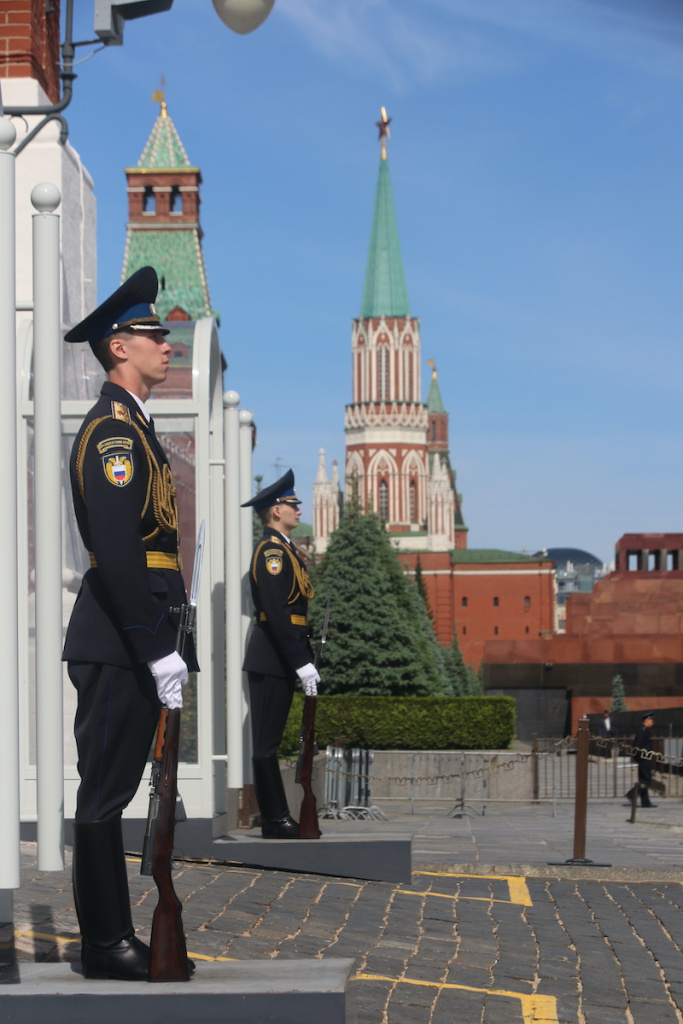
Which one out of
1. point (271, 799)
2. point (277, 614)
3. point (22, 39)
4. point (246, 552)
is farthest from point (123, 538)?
point (22, 39)

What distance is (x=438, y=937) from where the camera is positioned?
5.89 meters

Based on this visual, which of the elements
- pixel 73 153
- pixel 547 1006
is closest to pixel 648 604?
pixel 73 153

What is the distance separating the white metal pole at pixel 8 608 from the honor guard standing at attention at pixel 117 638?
310 mm

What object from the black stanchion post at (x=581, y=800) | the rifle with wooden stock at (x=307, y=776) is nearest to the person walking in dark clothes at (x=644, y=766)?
the black stanchion post at (x=581, y=800)

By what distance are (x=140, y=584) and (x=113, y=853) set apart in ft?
2.88

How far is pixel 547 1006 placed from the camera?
4855mm

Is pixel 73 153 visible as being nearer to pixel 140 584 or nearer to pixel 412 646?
pixel 140 584

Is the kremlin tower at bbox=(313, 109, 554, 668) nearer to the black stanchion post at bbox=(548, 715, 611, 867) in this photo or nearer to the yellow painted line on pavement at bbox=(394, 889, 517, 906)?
the black stanchion post at bbox=(548, 715, 611, 867)

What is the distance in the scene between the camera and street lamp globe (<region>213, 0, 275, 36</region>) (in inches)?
294

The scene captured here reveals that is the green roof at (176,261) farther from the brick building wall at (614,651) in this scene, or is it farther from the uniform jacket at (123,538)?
the uniform jacket at (123,538)

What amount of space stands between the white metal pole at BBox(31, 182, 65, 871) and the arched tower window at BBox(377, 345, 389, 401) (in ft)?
402

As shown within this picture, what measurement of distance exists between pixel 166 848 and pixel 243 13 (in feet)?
16.9

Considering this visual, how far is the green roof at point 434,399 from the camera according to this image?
547 feet

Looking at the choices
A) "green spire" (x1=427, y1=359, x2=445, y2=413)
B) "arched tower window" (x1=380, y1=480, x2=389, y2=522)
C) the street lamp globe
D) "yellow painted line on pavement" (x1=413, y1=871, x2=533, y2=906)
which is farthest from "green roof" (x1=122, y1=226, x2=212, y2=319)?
"green spire" (x1=427, y1=359, x2=445, y2=413)
